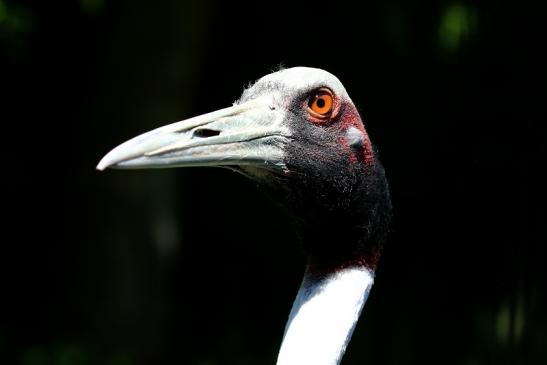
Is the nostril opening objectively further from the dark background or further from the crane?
the dark background

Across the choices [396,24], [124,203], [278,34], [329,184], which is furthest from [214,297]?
[329,184]

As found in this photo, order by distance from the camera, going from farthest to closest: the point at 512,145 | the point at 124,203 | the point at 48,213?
the point at 48,213
the point at 124,203
the point at 512,145

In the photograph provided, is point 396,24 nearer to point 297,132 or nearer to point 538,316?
point 538,316

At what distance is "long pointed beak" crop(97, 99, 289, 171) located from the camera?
3.46 meters

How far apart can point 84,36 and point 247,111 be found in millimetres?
6027

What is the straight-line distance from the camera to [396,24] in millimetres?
8180

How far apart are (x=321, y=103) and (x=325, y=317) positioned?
2.98ft

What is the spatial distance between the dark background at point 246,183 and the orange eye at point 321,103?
12.2ft

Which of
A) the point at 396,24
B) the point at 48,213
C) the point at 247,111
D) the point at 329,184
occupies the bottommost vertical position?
the point at 48,213

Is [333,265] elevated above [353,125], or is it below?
below

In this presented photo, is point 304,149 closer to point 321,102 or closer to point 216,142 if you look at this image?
point 321,102

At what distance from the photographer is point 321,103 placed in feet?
13.1

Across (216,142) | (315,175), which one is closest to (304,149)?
(315,175)

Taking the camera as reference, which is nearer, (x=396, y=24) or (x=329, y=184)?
(x=329, y=184)
